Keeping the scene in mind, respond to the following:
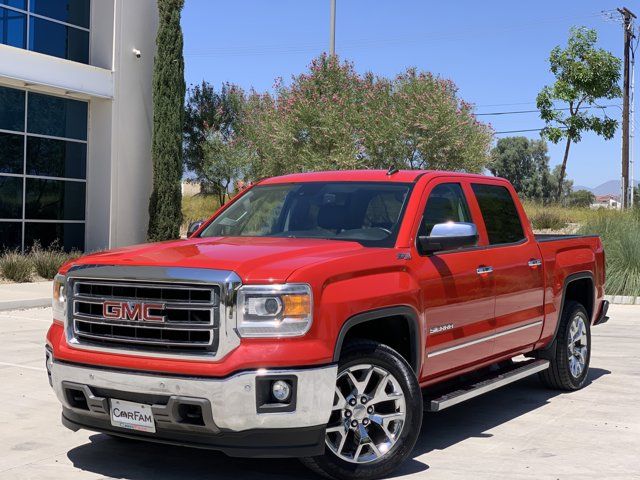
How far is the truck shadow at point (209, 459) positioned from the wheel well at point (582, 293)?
177cm

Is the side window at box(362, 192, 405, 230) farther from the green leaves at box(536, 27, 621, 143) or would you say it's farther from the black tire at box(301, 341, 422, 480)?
the green leaves at box(536, 27, 621, 143)

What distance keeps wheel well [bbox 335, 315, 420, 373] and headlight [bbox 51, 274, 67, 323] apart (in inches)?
71.0

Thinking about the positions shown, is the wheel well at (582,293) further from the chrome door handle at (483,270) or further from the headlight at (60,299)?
the headlight at (60,299)

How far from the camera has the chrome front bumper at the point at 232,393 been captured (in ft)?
15.0

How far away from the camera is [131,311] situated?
16.3 ft

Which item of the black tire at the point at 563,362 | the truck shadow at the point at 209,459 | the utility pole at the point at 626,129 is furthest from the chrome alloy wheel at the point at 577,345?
the utility pole at the point at 626,129

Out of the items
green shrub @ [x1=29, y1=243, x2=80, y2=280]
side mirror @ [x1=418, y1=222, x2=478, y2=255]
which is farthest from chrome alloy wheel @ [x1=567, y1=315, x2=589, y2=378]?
green shrub @ [x1=29, y1=243, x2=80, y2=280]

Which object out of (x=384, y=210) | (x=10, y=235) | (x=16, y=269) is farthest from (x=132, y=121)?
(x=384, y=210)

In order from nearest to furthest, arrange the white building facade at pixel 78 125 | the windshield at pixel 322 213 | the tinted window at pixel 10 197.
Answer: the windshield at pixel 322 213 < the tinted window at pixel 10 197 < the white building facade at pixel 78 125

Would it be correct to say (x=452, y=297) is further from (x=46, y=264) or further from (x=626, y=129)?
(x=626, y=129)

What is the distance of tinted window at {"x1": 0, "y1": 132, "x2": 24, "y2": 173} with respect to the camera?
797 inches

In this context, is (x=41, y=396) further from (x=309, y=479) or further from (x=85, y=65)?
(x=85, y=65)

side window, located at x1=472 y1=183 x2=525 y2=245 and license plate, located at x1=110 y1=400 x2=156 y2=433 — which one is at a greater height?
side window, located at x1=472 y1=183 x2=525 y2=245

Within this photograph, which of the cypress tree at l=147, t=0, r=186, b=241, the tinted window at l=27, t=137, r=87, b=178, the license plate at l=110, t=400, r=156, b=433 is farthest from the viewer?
the cypress tree at l=147, t=0, r=186, b=241
